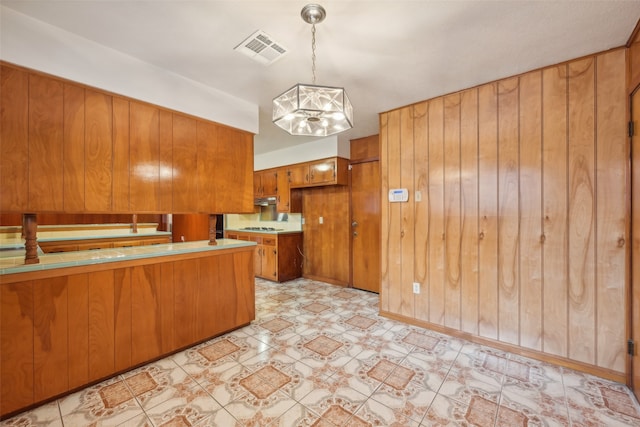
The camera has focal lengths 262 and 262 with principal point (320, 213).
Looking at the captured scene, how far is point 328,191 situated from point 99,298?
3559mm

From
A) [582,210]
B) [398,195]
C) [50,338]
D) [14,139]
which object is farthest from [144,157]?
[582,210]

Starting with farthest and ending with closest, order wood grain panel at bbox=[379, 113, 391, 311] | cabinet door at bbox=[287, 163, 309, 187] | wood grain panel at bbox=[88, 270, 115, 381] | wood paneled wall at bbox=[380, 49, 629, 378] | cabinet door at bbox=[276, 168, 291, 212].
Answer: cabinet door at bbox=[276, 168, 291, 212]
cabinet door at bbox=[287, 163, 309, 187]
wood grain panel at bbox=[379, 113, 391, 311]
wood paneled wall at bbox=[380, 49, 629, 378]
wood grain panel at bbox=[88, 270, 115, 381]

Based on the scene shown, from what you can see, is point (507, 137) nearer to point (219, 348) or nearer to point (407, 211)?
point (407, 211)

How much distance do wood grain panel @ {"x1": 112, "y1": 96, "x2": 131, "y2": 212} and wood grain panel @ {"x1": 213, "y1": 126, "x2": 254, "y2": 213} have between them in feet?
2.64

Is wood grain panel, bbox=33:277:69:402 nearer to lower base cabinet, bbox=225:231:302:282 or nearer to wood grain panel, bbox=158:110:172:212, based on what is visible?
wood grain panel, bbox=158:110:172:212

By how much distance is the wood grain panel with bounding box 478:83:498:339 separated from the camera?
2529 millimetres

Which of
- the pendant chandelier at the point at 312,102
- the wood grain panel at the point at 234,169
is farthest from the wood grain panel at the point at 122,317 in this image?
the pendant chandelier at the point at 312,102

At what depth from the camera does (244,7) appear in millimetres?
1639

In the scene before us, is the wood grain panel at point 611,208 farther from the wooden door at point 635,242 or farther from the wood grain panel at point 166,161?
the wood grain panel at point 166,161

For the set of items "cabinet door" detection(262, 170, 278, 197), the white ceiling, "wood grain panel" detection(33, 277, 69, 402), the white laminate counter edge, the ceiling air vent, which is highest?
the white ceiling

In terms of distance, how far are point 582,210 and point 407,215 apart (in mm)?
1464

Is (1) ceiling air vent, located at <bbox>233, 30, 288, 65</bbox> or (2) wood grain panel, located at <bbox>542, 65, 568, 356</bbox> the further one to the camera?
(2) wood grain panel, located at <bbox>542, 65, 568, 356</bbox>

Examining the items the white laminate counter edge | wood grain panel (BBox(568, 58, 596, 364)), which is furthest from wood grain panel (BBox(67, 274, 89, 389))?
wood grain panel (BBox(568, 58, 596, 364))

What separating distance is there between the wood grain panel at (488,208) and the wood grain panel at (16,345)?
3.61 m
